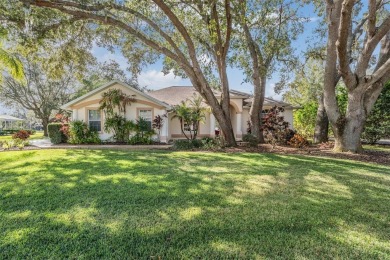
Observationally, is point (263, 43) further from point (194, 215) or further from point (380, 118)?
point (194, 215)

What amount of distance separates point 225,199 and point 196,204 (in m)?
0.67

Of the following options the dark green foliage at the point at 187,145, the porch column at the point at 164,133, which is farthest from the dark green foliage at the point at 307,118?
the porch column at the point at 164,133

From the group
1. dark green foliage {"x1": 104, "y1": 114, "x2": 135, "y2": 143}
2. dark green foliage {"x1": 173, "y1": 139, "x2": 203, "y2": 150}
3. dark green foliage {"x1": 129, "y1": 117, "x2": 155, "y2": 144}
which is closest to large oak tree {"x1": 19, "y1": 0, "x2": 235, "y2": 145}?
dark green foliage {"x1": 173, "y1": 139, "x2": 203, "y2": 150}

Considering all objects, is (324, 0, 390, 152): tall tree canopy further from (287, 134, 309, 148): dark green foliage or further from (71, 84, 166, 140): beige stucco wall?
(71, 84, 166, 140): beige stucco wall

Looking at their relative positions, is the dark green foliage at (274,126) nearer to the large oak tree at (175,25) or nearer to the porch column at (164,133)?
the large oak tree at (175,25)

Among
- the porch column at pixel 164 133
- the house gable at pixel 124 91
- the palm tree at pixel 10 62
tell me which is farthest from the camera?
the porch column at pixel 164 133

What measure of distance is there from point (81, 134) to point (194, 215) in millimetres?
15491

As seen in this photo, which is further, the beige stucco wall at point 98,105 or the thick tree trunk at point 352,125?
the beige stucco wall at point 98,105

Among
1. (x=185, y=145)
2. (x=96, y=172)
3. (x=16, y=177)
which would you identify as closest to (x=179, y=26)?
(x=185, y=145)

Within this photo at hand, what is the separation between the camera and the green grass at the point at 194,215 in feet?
9.73

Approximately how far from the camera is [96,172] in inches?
285

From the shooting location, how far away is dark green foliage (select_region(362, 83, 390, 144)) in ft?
48.0

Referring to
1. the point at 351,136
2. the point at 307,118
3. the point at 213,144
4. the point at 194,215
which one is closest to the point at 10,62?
the point at 213,144

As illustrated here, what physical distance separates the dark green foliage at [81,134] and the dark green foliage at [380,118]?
62.4ft
